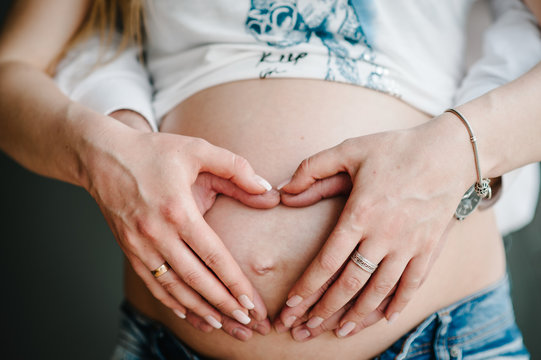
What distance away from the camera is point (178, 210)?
55cm

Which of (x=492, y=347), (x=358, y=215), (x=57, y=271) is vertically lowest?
(x=57, y=271)

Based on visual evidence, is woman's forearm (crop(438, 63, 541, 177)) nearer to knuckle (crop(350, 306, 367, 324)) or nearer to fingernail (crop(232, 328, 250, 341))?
knuckle (crop(350, 306, 367, 324))

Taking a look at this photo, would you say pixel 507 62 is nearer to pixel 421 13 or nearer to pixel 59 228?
pixel 421 13

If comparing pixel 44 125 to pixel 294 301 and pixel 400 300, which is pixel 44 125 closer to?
pixel 294 301

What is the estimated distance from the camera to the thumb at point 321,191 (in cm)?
60

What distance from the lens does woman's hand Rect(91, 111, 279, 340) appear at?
559mm

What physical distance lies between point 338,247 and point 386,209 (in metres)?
0.08

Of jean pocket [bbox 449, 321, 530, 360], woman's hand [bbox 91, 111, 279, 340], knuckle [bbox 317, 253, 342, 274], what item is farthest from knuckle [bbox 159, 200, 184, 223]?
jean pocket [bbox 449, 321, 530, 360]

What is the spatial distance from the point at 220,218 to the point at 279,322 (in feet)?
0.63

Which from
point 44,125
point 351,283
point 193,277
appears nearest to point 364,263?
point 351,283

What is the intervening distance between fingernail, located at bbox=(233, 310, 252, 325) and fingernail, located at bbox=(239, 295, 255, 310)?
0.02 metres

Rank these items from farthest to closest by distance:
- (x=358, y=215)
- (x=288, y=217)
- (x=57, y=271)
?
(x=57, y=271)
(x=288, y=217)
(x=358, y=215)

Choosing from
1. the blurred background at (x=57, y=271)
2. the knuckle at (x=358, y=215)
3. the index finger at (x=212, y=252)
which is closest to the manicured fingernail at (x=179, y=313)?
the index finger at (x=212, y=252)

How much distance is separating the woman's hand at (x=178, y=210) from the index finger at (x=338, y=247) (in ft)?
0.32
